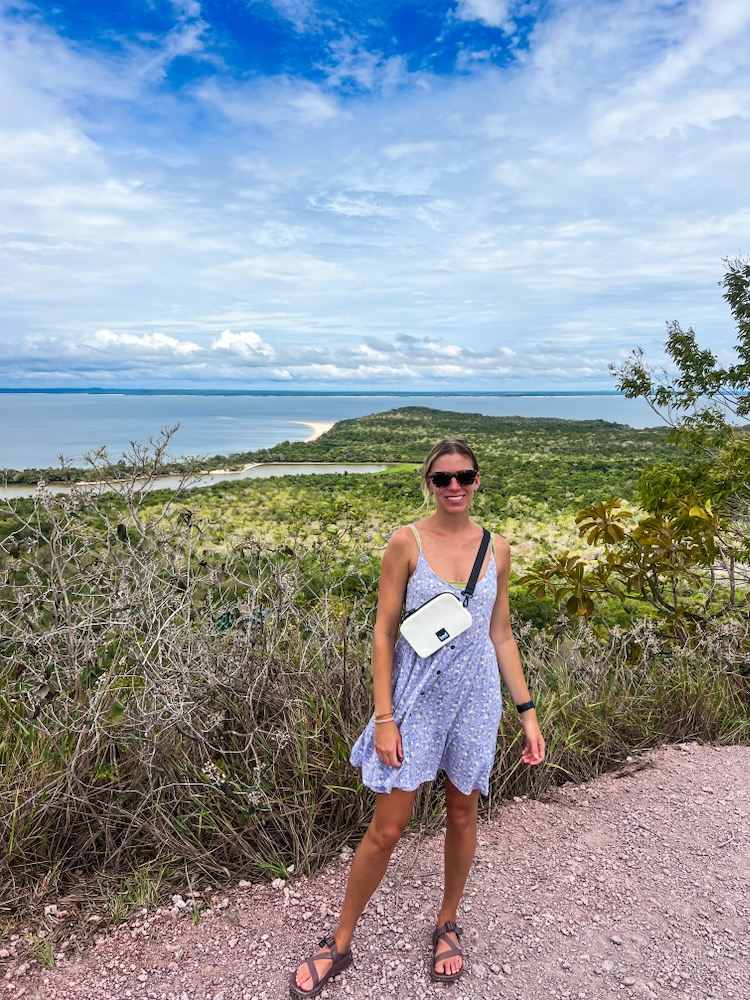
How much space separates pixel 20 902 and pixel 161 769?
0.70 metres

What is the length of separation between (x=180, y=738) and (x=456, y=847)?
142 centimetres

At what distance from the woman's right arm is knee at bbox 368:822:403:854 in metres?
0.22

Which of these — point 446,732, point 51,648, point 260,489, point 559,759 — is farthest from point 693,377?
point 260,489

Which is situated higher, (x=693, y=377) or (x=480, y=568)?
(x=693, y=377)

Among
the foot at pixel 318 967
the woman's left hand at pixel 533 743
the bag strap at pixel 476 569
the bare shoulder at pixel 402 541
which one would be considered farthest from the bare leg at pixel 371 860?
the bare shoulder at pixel 402 541

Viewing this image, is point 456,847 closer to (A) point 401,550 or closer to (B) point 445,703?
(B) point 445,703

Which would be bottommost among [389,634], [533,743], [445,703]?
[533,743]

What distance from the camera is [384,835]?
234 cm

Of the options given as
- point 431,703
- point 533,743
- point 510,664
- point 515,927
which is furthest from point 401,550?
point 515,927

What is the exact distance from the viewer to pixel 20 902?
2.74 meters

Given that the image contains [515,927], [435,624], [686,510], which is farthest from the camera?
[686,510]

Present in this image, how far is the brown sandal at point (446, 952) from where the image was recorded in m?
2.44

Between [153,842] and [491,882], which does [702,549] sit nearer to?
[491,882]

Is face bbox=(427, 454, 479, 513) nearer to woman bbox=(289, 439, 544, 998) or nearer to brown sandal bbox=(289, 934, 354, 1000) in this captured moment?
woman bbox=(289, 439, 544, 998)
